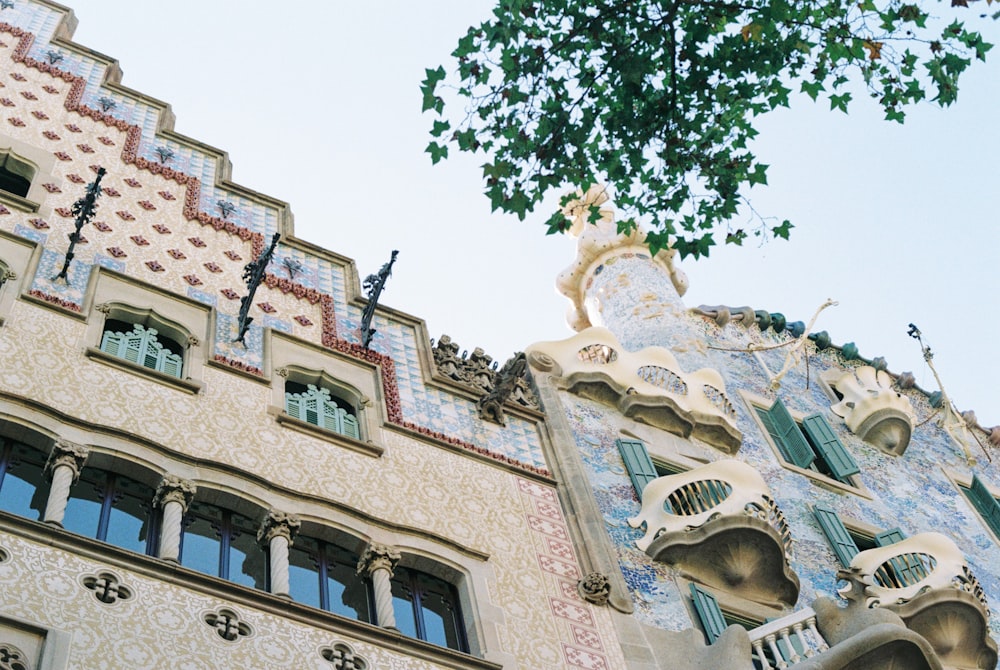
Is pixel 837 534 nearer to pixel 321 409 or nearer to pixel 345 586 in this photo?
pixel 321 409

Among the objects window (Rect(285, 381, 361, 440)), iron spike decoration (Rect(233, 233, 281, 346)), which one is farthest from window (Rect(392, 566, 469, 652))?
iron spike decoration (Rect(233, 233, 281, 346))

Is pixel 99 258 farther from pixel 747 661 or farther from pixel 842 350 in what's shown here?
pixel 842 350

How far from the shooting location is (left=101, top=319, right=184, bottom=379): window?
12.0 m

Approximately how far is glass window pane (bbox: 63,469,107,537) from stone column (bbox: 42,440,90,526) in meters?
0.10

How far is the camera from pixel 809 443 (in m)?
17.6

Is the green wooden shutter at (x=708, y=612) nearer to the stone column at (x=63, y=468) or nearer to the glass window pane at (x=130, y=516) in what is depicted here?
the glass window pane at (x=130, y=516)

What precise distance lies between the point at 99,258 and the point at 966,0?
8053mm

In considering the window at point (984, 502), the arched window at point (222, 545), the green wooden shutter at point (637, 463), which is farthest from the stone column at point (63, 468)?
the window at point (984, 502)

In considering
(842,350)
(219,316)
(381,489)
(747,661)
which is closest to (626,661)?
(747,661)

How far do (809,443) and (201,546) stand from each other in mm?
9618

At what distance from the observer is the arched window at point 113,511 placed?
9812 millimetres

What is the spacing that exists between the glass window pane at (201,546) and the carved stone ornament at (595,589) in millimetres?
3235

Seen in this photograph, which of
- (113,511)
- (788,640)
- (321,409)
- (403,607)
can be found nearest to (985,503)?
(788,640)

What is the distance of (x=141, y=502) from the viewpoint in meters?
10.3
